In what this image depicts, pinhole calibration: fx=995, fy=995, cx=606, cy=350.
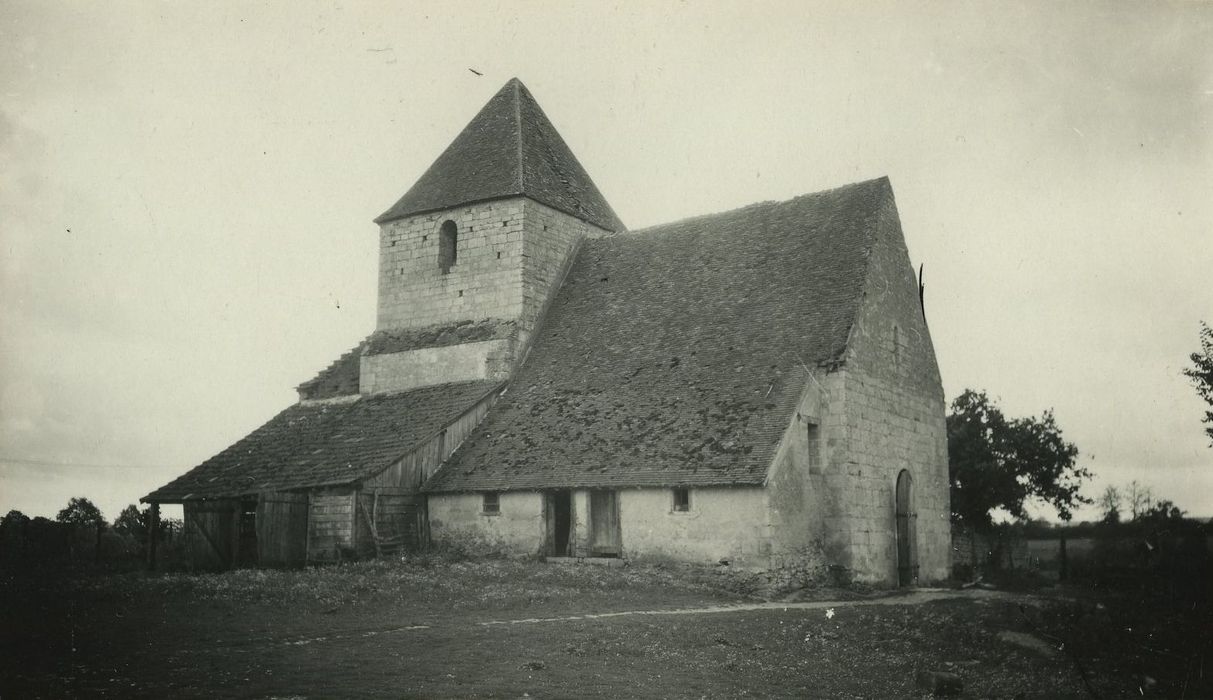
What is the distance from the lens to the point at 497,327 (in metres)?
27.9

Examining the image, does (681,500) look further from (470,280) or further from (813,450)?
(470,280)

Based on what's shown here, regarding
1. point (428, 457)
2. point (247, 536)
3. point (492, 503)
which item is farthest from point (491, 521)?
point (247, 536)

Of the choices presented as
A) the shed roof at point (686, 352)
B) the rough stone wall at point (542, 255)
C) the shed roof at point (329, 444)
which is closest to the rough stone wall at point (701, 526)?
the shed roof at point (686, 352)

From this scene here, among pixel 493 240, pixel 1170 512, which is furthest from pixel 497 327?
pixel 1170 512

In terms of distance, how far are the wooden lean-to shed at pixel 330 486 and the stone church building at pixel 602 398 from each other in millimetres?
69

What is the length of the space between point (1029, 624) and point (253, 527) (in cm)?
1861

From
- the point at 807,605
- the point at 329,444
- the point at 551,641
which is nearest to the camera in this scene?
the point at 551,641

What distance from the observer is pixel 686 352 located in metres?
24.3

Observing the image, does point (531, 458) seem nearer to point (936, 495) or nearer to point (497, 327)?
point (497, 327)

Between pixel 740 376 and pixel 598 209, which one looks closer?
pixel 740 376

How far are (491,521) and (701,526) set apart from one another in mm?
5695

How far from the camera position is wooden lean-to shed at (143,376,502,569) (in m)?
23.7

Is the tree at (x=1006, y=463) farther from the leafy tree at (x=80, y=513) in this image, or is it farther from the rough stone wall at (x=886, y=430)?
the leafy tree at (x=80, y=513)

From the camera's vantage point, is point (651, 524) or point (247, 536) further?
point (247, 536)
